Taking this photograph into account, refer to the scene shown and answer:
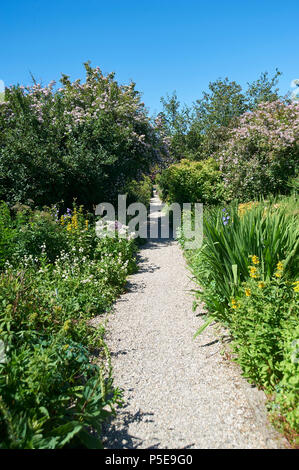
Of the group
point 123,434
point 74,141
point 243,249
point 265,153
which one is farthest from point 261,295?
point 265,153

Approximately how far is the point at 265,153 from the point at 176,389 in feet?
25.8

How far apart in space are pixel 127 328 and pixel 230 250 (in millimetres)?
1599

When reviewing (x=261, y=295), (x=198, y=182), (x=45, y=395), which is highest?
(x=198, y=182)

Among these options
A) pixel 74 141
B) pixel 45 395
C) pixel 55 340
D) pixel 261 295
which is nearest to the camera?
pixel 45 395

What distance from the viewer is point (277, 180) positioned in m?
8.61

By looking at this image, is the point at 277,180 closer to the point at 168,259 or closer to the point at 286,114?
the point at 286,114

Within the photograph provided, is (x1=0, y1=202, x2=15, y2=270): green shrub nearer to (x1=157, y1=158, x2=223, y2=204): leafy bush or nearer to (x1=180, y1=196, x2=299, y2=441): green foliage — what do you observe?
(x1=180, y1=196, x2=299, y2=441): green foliage

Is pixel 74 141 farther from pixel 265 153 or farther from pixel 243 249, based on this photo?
pixel 243 249

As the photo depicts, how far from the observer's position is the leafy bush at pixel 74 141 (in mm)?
7207

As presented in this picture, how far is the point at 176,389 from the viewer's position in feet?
8.46

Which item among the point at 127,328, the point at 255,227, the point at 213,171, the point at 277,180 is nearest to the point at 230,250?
the point at 255,227

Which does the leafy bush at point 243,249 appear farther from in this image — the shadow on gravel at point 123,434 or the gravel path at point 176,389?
the shadow on gravel at point 123,434

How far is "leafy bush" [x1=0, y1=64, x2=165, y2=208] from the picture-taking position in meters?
7.21

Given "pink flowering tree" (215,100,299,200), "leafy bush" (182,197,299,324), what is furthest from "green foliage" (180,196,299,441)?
"pink flowering tree" (215,100,299,200)
